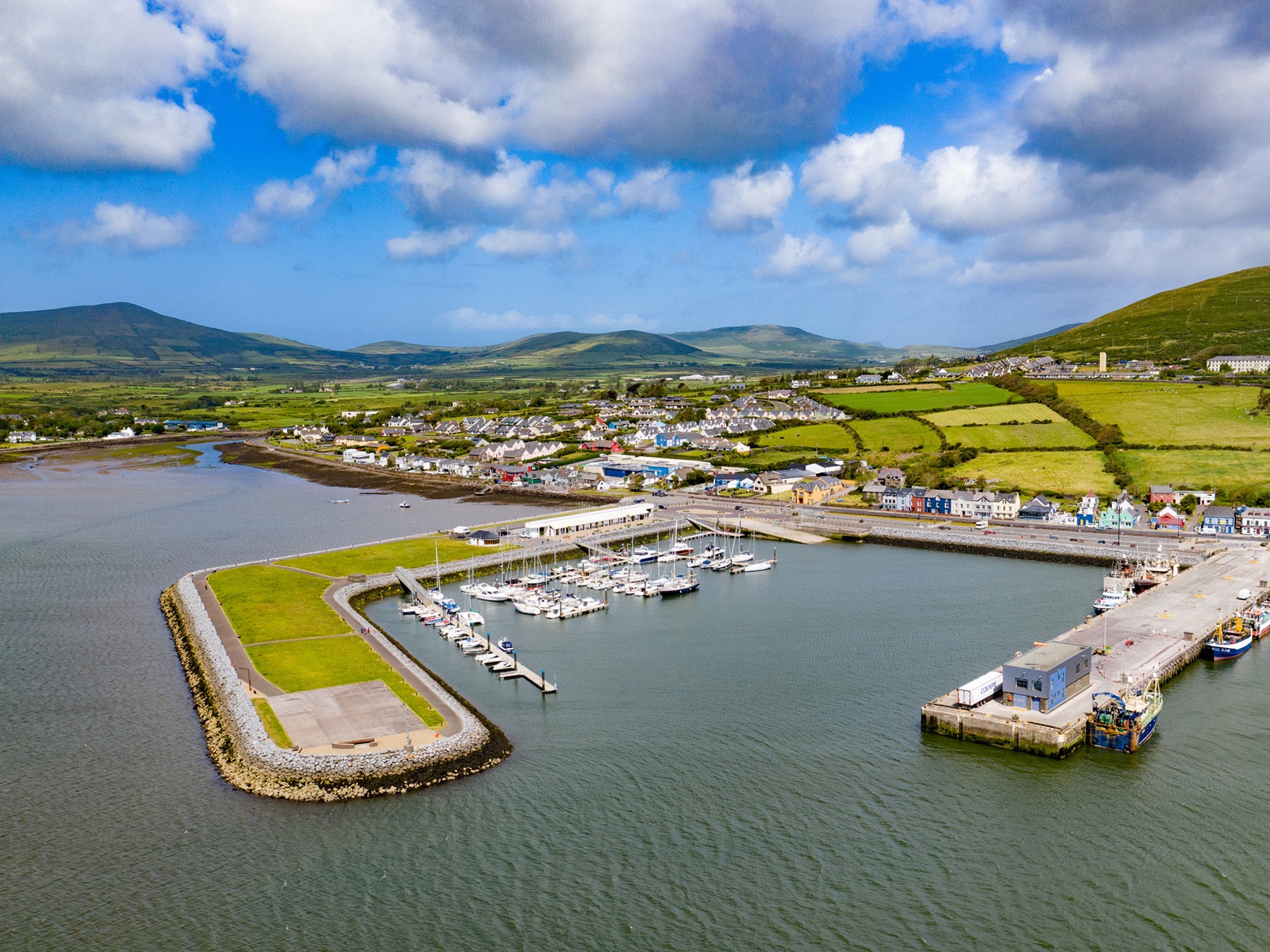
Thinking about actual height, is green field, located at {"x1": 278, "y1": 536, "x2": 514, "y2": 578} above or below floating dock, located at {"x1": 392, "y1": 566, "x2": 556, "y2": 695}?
above

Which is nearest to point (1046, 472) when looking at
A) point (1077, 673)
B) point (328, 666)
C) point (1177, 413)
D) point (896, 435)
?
point (896, 435)

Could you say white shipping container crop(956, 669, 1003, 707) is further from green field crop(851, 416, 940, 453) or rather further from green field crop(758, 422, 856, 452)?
green field crop(758, 422, 856, 452)

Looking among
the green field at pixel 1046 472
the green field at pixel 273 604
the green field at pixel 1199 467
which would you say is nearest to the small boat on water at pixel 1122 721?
the green field at pixel 273 604

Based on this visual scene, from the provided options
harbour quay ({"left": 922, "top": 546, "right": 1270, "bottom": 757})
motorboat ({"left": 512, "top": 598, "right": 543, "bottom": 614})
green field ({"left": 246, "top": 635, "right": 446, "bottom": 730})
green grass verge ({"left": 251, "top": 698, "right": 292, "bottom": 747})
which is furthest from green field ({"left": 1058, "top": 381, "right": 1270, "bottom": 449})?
green grass verge ({"left": 251, "top": 698, "right": 292, "bottom": 747})

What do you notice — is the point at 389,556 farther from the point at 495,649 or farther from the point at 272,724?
the point at 272,724

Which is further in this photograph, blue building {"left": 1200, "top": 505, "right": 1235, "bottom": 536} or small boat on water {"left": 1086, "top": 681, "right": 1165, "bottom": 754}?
blue building {"left": 1200, "top": 505, "right": 1235, "bottom": 536}

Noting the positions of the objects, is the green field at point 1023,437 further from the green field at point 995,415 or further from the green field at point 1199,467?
the green field at point 1199,467
